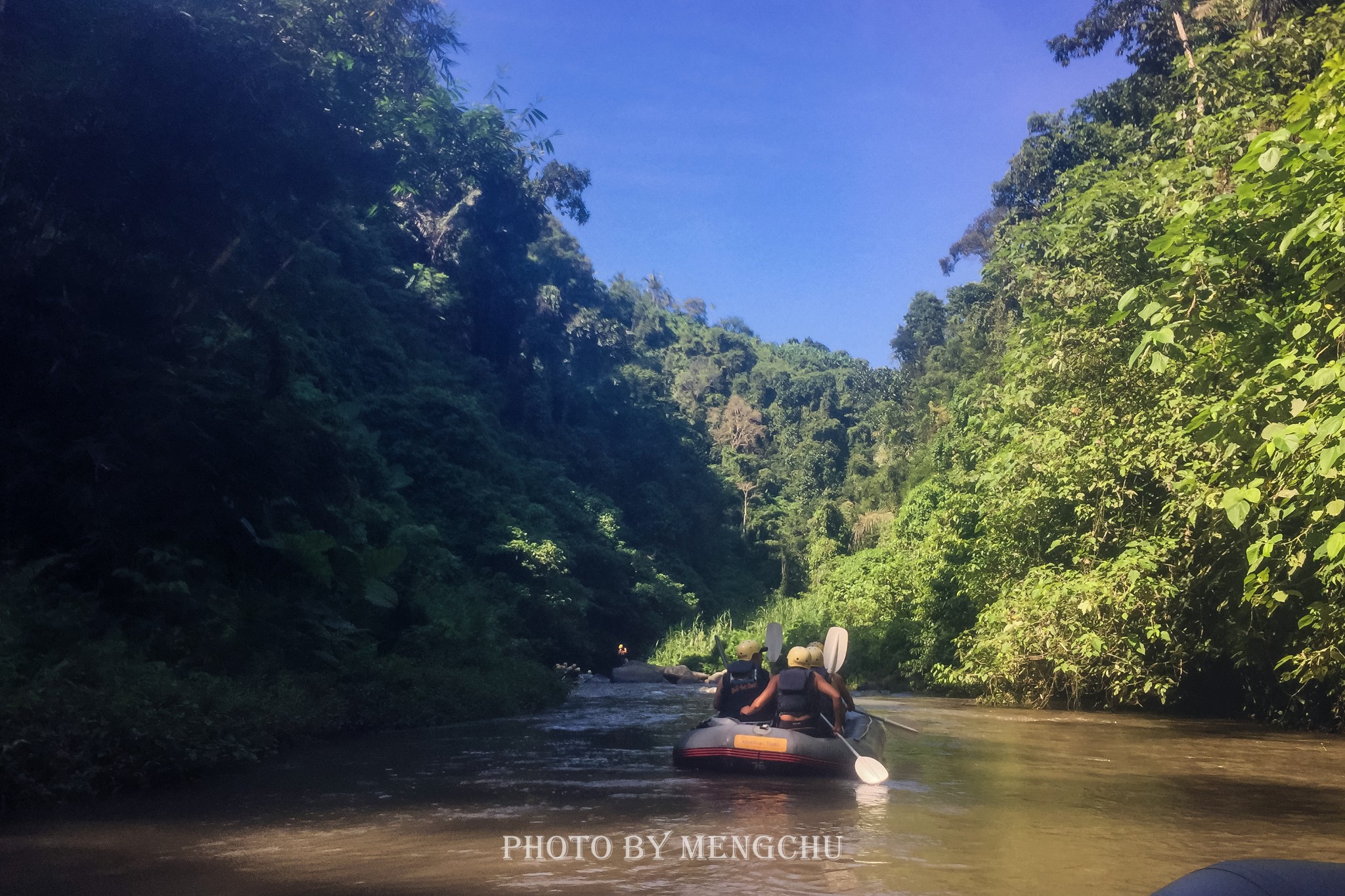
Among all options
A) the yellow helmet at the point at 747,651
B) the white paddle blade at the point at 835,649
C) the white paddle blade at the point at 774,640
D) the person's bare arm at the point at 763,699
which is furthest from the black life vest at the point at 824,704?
the white paddle blade at the point at 774,640

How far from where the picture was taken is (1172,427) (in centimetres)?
1388

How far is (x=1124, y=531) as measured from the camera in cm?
1552

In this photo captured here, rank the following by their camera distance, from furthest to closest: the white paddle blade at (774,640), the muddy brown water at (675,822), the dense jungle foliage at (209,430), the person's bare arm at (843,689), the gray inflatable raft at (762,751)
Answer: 1. the white paddle blade at (774,640)
2. the person's bare arm at (843,689)
3. the dense jungle foliage at (209,430)
4. the gray inflatable raft at (762,751)
5. the muddy brown water at (675,822)

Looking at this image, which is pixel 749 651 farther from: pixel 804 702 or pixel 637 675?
pixel 637 675

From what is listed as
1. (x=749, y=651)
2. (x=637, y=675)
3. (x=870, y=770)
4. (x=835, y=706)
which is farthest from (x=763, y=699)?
(x=637, y=675)

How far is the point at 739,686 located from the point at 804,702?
1.23m

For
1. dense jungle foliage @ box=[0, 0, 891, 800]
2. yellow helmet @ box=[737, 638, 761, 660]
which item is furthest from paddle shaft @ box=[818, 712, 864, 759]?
dense jungle foliage @ box=[0, 0, 891, 800]

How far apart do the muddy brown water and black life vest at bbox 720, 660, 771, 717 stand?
3.45ft

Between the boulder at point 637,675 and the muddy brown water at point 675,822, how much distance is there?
15.7 m

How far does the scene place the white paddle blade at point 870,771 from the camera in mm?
9117

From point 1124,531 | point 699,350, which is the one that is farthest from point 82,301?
point 699,350

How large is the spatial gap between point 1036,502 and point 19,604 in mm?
13156

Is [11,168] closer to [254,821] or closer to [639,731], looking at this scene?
[254,821]

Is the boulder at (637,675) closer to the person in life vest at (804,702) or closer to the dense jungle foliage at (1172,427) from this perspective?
the dense jungle foliage at (1172,427)
